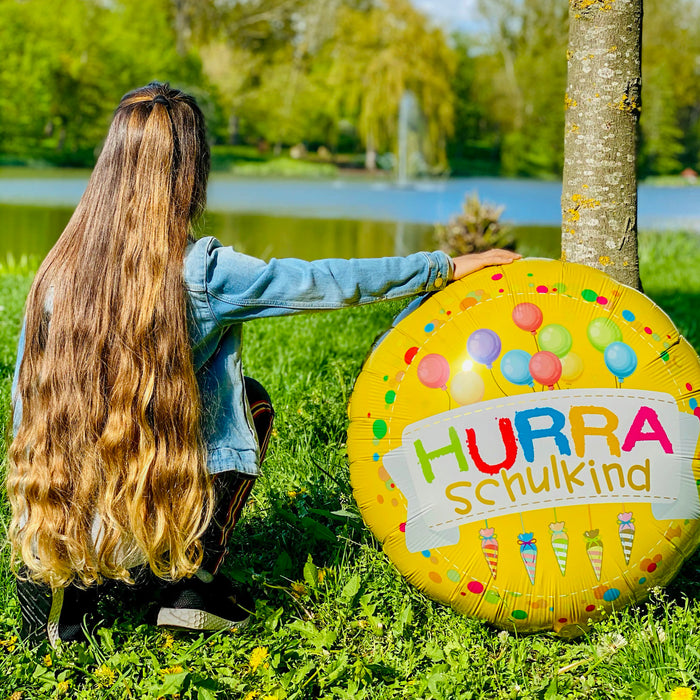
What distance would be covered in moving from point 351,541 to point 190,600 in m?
0.53

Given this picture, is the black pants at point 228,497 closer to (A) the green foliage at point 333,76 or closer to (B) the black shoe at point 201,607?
(B) the black shoe at point 201,607

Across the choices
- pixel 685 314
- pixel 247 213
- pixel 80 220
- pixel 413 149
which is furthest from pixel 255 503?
pixel 413 149

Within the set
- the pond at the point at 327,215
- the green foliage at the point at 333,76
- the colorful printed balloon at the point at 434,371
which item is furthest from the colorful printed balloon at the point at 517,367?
the green foliage at the point at 333,76

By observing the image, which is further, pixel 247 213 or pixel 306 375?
pixel 247 213

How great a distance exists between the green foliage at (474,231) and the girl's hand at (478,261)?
5097 mm

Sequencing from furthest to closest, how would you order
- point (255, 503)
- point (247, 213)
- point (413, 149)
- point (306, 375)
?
point (413, 149) < point (247, 213) < point (306, 375) < point (255, 503)

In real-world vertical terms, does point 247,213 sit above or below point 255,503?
above

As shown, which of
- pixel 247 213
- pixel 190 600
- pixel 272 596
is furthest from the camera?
pixel 247 213

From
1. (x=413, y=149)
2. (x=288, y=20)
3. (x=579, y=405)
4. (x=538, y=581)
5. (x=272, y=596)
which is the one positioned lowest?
(x=272, y=596)

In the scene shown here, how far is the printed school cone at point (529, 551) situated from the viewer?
6.72ft

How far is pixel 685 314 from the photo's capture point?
18.7 feet

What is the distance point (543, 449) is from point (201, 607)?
1.02m

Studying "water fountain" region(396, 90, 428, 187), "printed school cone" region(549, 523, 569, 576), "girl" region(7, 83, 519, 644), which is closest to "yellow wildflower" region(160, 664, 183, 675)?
"girl" region(7, 83, 519, 644)

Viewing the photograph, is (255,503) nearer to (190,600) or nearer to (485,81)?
(190,600)
